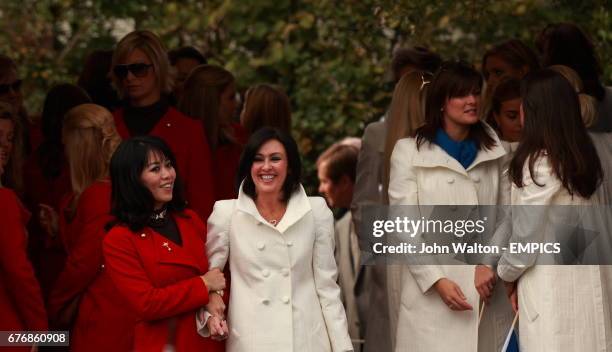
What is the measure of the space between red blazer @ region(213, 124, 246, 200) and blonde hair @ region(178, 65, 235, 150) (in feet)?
0.20

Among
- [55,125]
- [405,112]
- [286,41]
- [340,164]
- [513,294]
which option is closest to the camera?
[513,294]

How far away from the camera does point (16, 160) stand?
26.9 feet

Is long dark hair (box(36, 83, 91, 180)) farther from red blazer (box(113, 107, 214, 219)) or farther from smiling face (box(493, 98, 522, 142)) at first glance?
smiling face (box(493, 98, 522, 142))

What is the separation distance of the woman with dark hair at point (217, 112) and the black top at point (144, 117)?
0.69 metres

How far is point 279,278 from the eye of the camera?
7160mm

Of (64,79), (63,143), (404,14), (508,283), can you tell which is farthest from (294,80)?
(508,283)

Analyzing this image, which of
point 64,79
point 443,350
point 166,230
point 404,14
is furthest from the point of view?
point 64,79

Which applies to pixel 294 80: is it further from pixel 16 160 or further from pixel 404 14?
pixel 16 160

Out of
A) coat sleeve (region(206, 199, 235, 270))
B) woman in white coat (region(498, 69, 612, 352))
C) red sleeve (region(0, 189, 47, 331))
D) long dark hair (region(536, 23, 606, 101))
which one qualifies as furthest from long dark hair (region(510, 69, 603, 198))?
red sleeve (region(0, 189, 47, 331))

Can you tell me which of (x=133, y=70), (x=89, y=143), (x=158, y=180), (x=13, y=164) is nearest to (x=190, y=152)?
(x=133, y=70)

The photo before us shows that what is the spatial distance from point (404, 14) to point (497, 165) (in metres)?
2.91

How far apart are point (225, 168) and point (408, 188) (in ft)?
5.91

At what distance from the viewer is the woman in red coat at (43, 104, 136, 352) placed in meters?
7.72

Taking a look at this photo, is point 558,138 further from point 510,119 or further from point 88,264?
point 88,264
